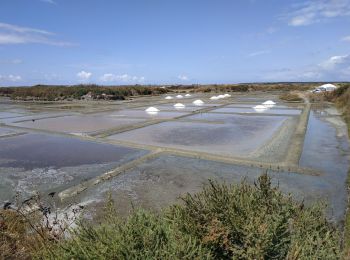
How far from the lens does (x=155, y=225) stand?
99.7 inches

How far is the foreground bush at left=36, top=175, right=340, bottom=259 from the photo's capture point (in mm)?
2217

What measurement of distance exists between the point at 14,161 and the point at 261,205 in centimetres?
854

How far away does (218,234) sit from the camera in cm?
231

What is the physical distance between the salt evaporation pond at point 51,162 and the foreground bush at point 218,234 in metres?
4.69

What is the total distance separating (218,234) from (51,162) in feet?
25.4

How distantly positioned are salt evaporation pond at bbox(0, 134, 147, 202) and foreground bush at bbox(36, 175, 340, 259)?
469cm

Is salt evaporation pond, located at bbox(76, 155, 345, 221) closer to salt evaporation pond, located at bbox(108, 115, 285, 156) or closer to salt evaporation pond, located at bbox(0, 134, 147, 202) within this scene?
salt evaporation pond, located at bbox(0, 134, 147, 202)

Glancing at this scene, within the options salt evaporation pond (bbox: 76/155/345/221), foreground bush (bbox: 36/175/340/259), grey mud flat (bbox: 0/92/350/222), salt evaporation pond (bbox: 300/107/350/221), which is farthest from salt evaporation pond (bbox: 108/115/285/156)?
foreground bush (bbox: 36/175/340/259)

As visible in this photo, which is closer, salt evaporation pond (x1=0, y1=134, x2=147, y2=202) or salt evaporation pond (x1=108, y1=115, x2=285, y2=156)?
salt evaporation pond (x1=0, y1=134, x2=147, y2=202)

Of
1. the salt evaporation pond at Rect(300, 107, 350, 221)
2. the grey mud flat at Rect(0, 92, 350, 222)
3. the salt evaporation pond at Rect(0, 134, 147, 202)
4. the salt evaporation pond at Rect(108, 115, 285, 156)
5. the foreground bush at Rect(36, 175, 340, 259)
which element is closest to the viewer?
the foreground bush at Rect(36, 175, 340, 259)

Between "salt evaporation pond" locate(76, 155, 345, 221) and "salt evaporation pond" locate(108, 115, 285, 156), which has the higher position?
"salt evaporation pond" locate(108, 115, 285, 156)

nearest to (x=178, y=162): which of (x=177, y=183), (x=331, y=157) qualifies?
(x=177, y=183)

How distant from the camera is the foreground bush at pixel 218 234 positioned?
7.27 feet

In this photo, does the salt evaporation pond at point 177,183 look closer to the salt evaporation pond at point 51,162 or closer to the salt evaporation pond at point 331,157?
the salt evaporation pond at point 331,157
